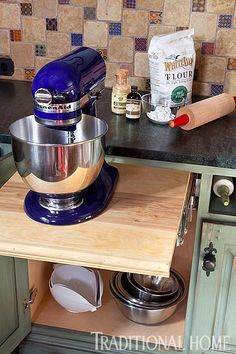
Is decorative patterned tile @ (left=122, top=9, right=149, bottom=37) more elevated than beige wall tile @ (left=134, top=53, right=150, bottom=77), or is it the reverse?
decorative patterned tile @ (left=122, top=9, right=149, bottom=37)

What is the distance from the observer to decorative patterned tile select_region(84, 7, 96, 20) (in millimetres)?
1780

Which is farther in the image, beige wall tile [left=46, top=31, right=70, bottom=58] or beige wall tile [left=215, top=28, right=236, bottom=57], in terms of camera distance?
beige wall tile [left=46, top=31, right=70, bottom=58]

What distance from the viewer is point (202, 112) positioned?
60.3 inches

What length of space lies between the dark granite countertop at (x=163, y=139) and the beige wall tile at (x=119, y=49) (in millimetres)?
218

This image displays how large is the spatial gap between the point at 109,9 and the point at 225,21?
41 cm

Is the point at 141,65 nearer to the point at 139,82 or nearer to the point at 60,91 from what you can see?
the point at 139,82

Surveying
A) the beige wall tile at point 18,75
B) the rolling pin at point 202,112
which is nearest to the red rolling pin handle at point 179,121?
the rolling pin at point 202,112

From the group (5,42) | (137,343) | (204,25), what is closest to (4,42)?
(5,42)

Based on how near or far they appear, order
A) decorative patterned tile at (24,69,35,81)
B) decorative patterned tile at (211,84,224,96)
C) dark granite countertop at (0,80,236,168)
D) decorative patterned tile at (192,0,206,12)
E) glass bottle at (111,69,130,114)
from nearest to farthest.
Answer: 1. dark granite countertop at (0,80,236,168)
2. glass bottle at (111,69,130,114)
3. decorative patterned tile at (192,0,206,12)
4. decorative patterned tile at (211,84,224,96)
5. decorative patterned tile at (24,69,35,81)

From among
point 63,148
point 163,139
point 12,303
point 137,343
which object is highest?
point 63,148

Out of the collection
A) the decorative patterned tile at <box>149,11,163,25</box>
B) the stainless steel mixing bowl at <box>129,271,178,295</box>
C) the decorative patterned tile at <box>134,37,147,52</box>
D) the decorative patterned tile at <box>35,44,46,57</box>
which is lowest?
the stainless steel mixing bowl at <box>129,271,178,295</box>

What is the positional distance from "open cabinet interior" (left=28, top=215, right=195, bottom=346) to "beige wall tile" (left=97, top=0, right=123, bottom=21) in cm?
91

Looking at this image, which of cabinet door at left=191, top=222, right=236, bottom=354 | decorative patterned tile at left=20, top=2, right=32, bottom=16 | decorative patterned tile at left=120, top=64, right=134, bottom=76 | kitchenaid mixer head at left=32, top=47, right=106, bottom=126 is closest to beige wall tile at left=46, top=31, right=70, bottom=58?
decorative patterned tile at left=20, top=2, right=32, bottom=16

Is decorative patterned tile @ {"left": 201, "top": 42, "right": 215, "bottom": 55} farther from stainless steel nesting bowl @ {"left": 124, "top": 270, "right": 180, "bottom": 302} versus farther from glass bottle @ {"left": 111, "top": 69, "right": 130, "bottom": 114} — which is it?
stainless steel nesting bowl @ {"left": 124, "top": 270, "right": 180, "bottom": 302}
